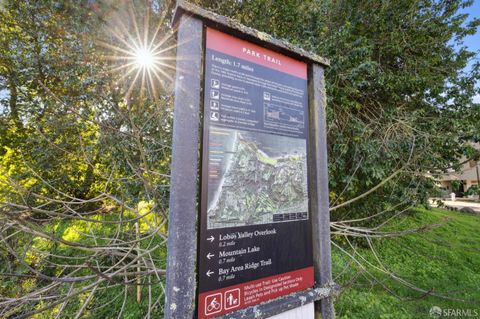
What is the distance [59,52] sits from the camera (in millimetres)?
4879

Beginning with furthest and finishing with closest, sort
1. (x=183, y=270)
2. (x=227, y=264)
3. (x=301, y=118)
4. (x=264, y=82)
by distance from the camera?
(x=301, y=118) < (x=264, y=82) < (x=227, y=264) < (x=183, y=270)

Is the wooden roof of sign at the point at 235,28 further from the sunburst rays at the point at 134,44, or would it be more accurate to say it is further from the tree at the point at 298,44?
the sunburst rays at the point at 134,44

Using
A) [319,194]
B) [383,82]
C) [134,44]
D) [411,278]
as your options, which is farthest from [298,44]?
[411,278]

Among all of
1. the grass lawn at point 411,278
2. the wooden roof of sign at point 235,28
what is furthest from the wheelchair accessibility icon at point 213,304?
the wooden roof of sign at point 235,28

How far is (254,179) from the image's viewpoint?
1.54 metres

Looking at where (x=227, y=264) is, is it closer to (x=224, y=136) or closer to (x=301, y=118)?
(x=224, y=136)

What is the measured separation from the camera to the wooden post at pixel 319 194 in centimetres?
171

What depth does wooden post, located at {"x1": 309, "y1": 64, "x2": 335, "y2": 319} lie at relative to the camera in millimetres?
1713

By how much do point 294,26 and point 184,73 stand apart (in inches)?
178

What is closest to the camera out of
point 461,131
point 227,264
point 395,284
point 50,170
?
point 227,264

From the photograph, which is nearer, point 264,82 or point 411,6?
point 264,82

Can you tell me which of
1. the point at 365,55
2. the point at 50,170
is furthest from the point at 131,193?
the point at 365,55

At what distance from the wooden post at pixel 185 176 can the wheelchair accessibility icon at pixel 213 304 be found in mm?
82

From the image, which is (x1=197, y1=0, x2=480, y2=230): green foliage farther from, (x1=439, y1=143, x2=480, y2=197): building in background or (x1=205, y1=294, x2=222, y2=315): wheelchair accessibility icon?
(x1=205, y1=294, x2=222, y2=315): wheelchair accessibility icon
